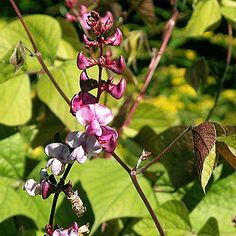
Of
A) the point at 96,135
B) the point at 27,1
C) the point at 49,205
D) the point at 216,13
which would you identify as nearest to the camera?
the point at 96,135

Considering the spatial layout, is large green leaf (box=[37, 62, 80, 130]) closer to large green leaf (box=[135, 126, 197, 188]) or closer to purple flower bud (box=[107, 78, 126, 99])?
large green leaf (box=[135, 126, 197, 188])

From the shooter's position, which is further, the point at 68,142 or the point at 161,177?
the point at 161,177

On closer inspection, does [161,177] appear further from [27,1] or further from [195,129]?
[27,1]

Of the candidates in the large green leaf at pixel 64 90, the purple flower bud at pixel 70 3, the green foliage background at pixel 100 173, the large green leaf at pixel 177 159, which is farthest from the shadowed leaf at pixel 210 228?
the purple flower bud at pixel 70 3

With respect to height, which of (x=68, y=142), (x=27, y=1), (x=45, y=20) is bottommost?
(x=27, y=1)

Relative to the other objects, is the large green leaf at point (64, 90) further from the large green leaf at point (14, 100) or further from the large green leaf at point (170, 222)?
the large green leaf at point (170, 222)

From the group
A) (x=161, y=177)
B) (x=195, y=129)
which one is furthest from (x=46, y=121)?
(x=195, y=129)
